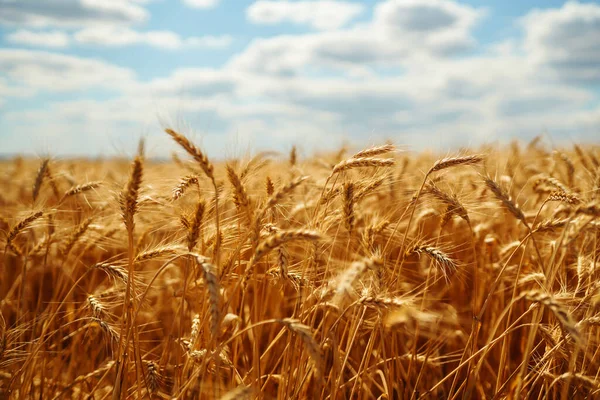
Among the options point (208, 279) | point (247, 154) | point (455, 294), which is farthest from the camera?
point (455, 294)

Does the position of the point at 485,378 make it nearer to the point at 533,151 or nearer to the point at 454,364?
the point at 454,364

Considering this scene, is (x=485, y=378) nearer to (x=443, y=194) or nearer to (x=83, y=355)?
(x=443, y=194)

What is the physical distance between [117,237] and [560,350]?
2775 mm

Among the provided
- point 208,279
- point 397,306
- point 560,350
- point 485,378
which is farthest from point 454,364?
point 208,279

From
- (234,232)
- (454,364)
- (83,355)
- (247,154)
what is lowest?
(454,364)

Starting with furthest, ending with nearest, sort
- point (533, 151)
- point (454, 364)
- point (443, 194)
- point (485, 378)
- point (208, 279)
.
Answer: point (533, 151) → point (454, 364) → point (485, 378) → point (443, 194) → point (208, 279)

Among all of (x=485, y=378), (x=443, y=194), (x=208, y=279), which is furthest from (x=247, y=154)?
(x=485, y=378)

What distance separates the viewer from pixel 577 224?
1.66 m

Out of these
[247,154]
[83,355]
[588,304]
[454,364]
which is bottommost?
[454,364]

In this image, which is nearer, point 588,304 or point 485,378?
point 588,304

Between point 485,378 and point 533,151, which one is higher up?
point 533,151

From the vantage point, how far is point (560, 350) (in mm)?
2006

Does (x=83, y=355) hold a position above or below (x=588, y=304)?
below

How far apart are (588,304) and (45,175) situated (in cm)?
349
